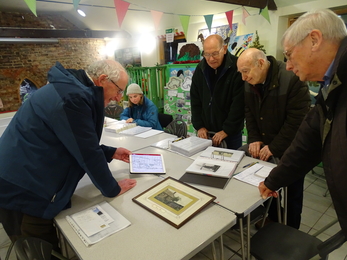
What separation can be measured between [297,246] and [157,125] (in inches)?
85.5

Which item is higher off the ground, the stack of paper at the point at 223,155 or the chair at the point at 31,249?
the stack of paper at the point at 223,155

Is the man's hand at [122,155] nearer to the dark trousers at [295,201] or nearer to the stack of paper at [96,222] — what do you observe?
the stack of paper at [96,222]

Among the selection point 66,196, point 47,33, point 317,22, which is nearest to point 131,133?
point 66,196

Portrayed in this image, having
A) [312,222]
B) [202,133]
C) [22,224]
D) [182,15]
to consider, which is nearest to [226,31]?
[182,15]

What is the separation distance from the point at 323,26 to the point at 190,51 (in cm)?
368

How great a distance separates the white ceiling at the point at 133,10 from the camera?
4266 millimetres

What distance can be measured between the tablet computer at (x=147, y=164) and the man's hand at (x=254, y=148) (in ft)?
2.36

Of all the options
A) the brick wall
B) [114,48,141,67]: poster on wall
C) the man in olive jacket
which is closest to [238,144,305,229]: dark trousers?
the man in olive jacket

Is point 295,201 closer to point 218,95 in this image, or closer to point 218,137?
point 218,137

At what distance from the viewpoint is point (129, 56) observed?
259 inches

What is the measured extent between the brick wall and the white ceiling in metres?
0.26

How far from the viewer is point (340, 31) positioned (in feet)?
2.87

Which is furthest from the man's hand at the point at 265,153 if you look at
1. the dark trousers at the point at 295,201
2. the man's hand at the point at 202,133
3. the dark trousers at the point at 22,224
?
the dark trousers at the point at 22,224

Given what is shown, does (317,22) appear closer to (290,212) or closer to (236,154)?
(236,154)
